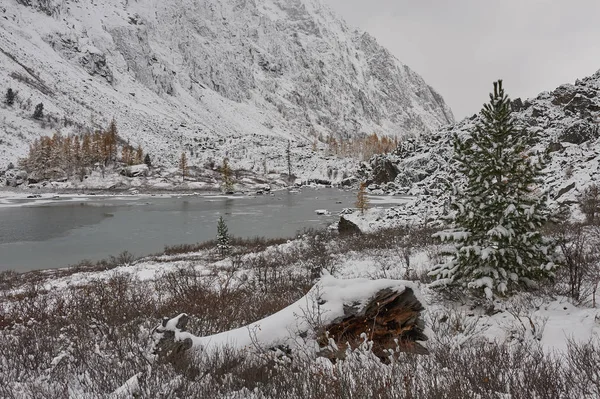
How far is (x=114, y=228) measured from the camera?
3516 cm

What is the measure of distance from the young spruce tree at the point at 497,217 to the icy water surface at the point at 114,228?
23699 millimetres

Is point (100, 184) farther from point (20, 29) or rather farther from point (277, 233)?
point (20, 29)

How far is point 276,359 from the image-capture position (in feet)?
13.9

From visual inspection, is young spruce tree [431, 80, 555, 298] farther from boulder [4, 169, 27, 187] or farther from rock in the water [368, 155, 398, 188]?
boulder [4, 169, 27, 187]

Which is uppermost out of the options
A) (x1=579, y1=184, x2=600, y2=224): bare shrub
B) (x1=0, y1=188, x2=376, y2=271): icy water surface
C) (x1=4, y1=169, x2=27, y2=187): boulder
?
(x1=4, y1=169, x2=27, y2=187): boulder

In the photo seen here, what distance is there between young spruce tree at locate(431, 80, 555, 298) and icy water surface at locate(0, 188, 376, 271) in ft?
77.8

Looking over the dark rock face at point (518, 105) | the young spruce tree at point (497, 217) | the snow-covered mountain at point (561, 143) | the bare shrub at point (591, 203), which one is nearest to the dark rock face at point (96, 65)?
the snow-covered mountain at point (561, 143)

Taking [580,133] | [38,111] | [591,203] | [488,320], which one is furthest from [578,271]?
[38,111]

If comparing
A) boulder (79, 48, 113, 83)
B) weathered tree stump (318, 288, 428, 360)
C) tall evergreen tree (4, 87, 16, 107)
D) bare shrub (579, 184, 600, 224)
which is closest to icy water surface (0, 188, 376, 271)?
bare shrub (579, 184, 600, 224)

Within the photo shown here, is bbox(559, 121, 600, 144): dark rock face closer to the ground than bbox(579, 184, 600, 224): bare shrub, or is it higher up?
higher up

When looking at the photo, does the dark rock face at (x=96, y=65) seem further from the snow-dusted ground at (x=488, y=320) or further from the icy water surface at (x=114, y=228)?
the snow-dusted ground at (x=488, y=320)

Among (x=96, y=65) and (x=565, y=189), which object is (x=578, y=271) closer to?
(x=565, y=189)

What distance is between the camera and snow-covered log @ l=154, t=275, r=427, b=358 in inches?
182

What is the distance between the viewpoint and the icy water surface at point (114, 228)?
25423 mm
